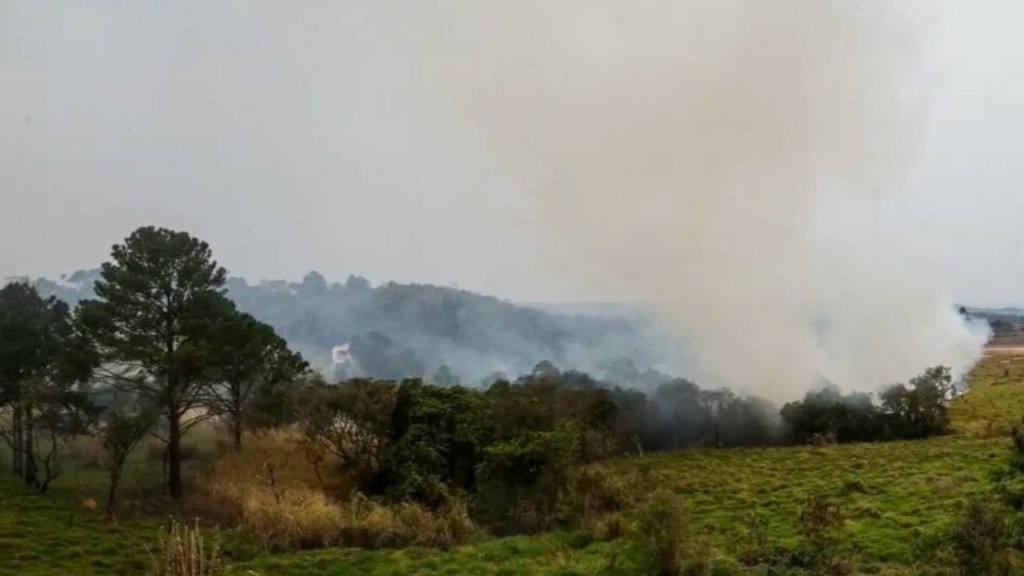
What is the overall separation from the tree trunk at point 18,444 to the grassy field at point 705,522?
4.27 ft

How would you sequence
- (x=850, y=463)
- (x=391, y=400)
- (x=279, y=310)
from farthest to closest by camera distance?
(x=279, y=310), (x=850, y=463), (x=391, y=400)

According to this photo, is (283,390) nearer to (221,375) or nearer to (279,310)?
(221,375)

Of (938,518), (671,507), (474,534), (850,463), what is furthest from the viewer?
(850,463)

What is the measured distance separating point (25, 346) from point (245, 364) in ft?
22.6

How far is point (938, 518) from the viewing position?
1725cm

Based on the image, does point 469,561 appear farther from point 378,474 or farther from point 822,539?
point 378,474

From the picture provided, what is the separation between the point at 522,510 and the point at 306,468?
8459 mm

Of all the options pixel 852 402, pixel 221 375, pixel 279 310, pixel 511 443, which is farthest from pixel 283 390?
pixel 279 310

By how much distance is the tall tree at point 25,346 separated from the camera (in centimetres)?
2553

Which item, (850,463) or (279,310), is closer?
(850,463)

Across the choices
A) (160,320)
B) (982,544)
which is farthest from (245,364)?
(982,544)

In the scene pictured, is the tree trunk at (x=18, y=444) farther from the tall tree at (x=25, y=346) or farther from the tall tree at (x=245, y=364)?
the tall tree at (x=245, y=364)

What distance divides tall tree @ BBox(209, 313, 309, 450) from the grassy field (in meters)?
3.84

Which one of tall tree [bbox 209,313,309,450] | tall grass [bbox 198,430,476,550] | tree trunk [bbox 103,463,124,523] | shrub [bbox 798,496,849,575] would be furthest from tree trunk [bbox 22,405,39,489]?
shrub [bbox 798,496,849,575]
